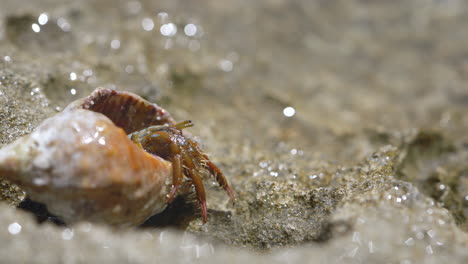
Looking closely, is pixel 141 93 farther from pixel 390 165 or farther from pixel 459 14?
pixel 459 14

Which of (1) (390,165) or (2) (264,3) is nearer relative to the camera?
(1) (390,165)

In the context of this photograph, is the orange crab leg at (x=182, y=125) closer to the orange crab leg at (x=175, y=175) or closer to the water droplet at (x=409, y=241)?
the orange crab leg at (x=175, y=175)

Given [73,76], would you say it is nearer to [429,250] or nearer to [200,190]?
[200,190]

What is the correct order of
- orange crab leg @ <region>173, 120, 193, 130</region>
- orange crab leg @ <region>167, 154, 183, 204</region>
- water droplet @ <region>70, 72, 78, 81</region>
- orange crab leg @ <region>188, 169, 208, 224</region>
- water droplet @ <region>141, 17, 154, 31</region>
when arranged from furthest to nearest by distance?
1. water droplet @ <region>141, 17, 154, 31</region>
2. water droplet @ <region>70, 72, 78, 81</region>
3. orange crab leg @ <region>173, 120, 193, 130</region>
4. orange crab leg @ <region>188, 169, 208, 224</region>
5. orange crab leg @ <region>167, 154, 183, 204</region>

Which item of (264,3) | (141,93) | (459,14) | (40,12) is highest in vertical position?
(459,14)

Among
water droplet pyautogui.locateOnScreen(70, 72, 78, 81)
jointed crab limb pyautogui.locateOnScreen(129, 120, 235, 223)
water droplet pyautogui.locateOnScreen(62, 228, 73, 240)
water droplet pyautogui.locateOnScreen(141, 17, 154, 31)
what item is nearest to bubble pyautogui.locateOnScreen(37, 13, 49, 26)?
water droplet pyautogui.locateOnScreen(70, 72, 78, 81)

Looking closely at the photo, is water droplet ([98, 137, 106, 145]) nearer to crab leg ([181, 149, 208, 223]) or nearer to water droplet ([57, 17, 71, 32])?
crab leg ([181, 149, 208, 223])

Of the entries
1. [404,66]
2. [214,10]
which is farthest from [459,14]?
[214,10]

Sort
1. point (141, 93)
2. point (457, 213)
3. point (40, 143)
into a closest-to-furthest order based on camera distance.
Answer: point (40, 143), point (457, 213), point (141, 93)
